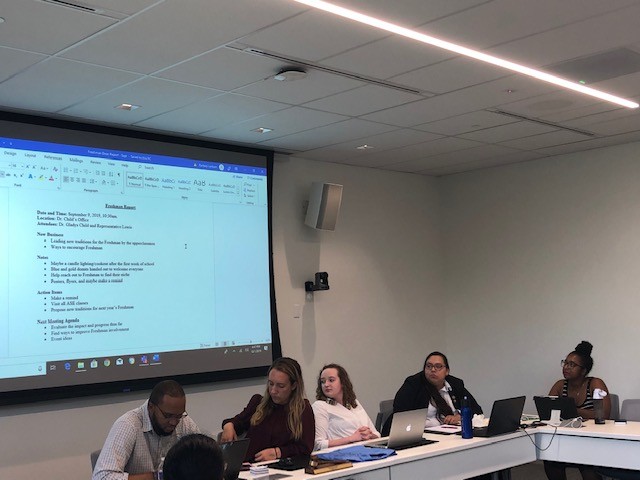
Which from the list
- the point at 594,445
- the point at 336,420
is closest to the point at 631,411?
the point at 594,445

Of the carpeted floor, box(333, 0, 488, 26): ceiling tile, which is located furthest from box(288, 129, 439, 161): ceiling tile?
the carpeted floor

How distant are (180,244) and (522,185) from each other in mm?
3687

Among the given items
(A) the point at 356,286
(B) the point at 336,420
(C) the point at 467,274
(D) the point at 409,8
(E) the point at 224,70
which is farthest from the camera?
(C) the point at 467,274

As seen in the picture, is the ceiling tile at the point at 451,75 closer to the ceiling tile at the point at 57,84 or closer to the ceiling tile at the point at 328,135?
the ceiling tile at the point at 328,135

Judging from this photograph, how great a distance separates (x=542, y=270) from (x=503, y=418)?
2965 millimetres

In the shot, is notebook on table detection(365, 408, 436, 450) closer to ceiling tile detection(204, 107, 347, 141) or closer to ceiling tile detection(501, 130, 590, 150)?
ceiling tile detection(204, 107, 347, 141)

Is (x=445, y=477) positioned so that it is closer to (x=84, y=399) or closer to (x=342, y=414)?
(x=342, y=414)

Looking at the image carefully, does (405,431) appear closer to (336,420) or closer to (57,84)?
(336,420)

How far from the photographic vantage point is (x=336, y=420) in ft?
17.1

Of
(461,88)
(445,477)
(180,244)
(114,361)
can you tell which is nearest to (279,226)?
(180,244)

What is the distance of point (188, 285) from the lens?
6.16m

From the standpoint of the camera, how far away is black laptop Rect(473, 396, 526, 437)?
5000mm

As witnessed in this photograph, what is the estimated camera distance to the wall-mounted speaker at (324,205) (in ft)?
23.0

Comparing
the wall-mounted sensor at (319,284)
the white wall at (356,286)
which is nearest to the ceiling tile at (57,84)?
the white wall at (356,286)
